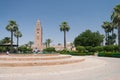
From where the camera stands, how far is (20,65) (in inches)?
598

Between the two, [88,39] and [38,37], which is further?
[88,39]

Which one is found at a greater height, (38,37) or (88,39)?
(38,37)

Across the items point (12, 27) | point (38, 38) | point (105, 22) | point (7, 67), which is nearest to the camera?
point (7, 67)

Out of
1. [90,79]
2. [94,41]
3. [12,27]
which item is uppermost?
[12,27]

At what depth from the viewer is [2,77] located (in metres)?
11.1

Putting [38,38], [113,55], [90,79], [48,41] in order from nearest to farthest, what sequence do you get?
[90,79], [113,55], [38,38], [48,41]

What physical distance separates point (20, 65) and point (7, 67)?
1068 mm

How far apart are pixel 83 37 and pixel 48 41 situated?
242 ft

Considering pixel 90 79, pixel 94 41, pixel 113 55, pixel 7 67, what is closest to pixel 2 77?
pixel 7 67

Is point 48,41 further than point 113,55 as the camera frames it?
Yes

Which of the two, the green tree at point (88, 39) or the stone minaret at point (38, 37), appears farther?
the green tree at point (88, 39)

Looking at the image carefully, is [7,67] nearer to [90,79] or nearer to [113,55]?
[90,79]

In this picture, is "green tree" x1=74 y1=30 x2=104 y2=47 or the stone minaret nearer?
the stone minaret

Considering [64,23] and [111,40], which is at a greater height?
[64,23]
